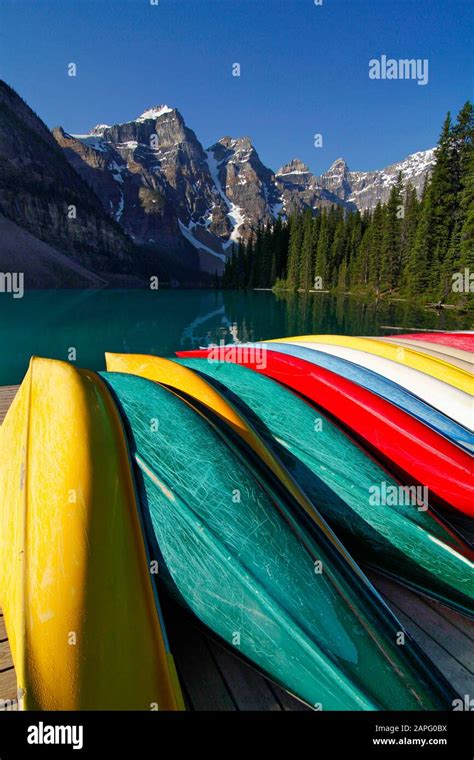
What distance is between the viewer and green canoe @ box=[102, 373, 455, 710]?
1655mm

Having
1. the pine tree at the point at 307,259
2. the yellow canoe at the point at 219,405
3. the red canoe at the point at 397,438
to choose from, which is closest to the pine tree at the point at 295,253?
the pine tree at the point at 307,259

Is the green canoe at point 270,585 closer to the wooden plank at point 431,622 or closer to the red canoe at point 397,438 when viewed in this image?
the wooden plank at point 431,622

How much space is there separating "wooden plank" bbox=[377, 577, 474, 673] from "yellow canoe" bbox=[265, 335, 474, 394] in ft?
7.02

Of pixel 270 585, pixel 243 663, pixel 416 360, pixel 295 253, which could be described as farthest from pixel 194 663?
pixel 295 253

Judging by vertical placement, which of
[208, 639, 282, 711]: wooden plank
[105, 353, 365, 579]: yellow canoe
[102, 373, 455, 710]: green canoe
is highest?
[105, 353, 365, 579]: yellow canoe

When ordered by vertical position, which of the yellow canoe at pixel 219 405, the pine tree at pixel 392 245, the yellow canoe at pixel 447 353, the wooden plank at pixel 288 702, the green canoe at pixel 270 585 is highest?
the pine tree at pixel 392 245

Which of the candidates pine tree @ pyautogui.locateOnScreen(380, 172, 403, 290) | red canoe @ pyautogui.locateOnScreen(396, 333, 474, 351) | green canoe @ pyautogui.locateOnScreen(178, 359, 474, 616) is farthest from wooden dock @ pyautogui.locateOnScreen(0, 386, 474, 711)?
pine tree @ pyautogui.locateOnScreen(380, 172, 403, 290)

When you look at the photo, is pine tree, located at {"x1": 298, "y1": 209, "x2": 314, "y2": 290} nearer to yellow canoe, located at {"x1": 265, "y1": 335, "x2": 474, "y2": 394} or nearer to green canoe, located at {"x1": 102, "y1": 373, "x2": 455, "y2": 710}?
yellow canoe, located at {"x1": 265, "y1": 335, "x2": 474, "y2": 394}

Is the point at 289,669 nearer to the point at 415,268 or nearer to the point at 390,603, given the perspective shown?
the point at 390,603

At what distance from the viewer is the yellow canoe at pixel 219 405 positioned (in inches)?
85.4

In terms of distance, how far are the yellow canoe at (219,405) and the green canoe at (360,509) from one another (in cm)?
25

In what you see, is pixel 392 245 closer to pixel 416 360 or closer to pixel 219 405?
pixel 416 360

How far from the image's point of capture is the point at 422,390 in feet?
12.0
